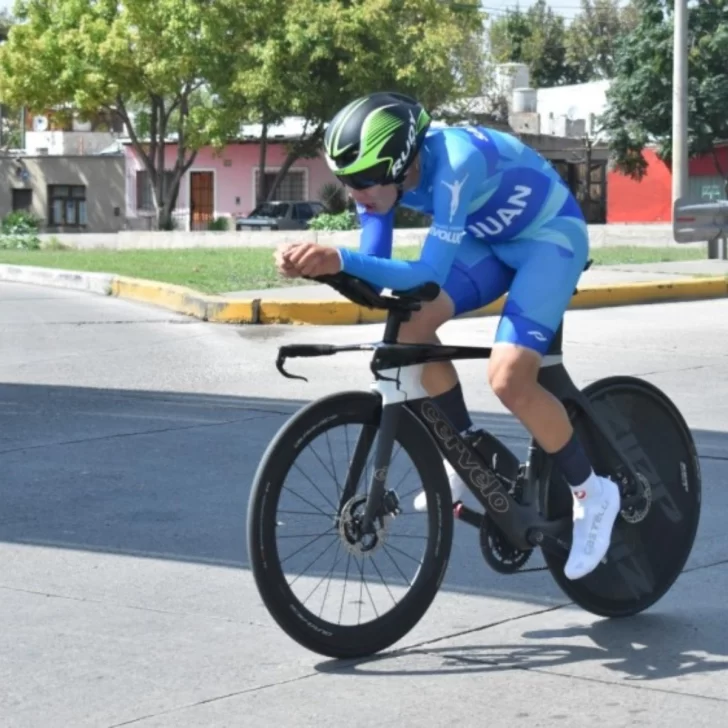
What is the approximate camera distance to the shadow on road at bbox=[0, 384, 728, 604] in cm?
598

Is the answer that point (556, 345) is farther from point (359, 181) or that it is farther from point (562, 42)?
point (562, 42)

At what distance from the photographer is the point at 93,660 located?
14.8ft

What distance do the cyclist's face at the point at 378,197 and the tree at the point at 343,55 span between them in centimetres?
4467

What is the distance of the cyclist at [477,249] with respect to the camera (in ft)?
13.6

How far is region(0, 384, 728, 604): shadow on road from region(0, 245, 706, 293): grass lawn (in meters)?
6.10

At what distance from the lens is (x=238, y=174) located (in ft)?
198

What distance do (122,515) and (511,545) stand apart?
240cm

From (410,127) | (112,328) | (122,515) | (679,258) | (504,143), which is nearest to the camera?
(410,127)

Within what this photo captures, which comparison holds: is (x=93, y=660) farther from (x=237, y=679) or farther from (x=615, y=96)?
(x=615, y=96)

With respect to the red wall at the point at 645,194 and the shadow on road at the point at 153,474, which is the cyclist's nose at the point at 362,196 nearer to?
the shadow on road at the point at 153,474

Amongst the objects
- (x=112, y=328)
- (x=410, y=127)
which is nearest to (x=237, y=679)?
(x=410, y=127)

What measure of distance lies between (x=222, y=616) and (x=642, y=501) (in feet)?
4.50

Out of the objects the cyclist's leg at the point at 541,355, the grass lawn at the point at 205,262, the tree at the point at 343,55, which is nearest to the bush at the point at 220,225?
the tree at the point at 343,55

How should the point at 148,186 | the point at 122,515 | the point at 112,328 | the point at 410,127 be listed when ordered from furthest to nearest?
the point at 148,186, the point at 112,328, the point at 122,515, the point at 410,127
